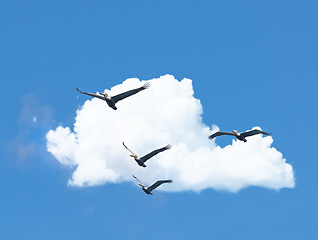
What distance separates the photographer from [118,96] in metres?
107

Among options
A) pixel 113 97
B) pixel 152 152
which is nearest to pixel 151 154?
pixel 152 152

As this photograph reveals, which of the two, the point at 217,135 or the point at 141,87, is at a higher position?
the point at 217,135

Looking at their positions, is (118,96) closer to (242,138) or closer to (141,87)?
(141,87)

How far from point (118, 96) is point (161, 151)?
24158 mm

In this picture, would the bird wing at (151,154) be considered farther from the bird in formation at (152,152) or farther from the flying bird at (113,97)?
the flying bird at (113,97)

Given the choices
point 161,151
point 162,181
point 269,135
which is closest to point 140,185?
point 162,181

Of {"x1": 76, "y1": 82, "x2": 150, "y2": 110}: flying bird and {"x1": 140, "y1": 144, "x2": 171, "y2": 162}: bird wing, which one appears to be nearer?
{"x1": 76, "y1": 82, "x2": 150, "y2": 110}: flying bird

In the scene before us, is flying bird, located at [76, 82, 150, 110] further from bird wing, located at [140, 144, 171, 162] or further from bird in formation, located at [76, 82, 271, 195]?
bird wing, located at [140, 144, 171, 162]

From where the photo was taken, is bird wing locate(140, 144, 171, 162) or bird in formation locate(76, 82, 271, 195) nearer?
bird in formation locate(76, 82, 271, 195)

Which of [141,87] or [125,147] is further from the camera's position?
[125,147]

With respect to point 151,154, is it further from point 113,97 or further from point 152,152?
point 113,97

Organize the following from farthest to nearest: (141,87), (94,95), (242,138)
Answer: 1. (242,138)
2. (94,95)
3. (141,87)

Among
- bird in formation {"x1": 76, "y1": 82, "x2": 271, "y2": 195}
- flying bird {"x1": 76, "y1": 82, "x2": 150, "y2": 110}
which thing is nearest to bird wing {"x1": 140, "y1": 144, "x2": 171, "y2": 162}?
bird in formation {"x1": 76, "y1": 82, "x2": 271, "y2": 195}

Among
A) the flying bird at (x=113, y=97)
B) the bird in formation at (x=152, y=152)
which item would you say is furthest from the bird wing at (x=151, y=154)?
the flying bird at (x=113, y=97)
